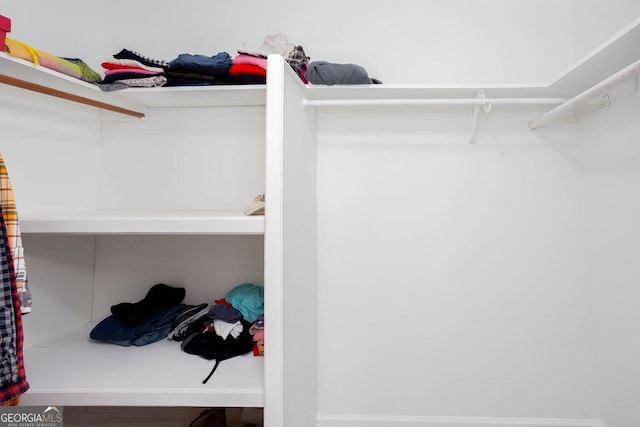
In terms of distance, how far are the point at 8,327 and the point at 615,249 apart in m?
2.01

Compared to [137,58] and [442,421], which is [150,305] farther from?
[442,421]

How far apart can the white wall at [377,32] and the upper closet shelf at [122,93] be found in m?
0.30

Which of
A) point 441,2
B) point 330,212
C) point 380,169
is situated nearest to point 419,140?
point 380,169

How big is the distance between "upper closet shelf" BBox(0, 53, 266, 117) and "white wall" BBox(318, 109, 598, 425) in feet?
1.38

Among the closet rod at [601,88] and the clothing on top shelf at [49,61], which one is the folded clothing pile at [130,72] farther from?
the closet rod at [601,88]

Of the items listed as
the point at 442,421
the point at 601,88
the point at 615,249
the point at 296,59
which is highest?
the point at 296,59

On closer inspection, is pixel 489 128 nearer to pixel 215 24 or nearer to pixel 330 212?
pixel 330 212

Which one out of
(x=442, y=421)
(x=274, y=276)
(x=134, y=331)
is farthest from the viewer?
(x=442, y=421)

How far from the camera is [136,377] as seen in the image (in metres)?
0.99

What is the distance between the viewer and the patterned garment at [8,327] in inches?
29.9

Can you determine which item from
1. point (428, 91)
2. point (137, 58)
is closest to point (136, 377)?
point (137, 58)

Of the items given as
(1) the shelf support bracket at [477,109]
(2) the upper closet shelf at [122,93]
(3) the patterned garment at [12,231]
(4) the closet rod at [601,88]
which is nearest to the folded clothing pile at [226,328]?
(3) the patterned garment at [12,231]

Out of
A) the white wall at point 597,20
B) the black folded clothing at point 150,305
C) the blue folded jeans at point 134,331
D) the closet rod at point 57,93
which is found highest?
the white wall at point 597,20

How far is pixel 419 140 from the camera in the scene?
1461 millimetres
